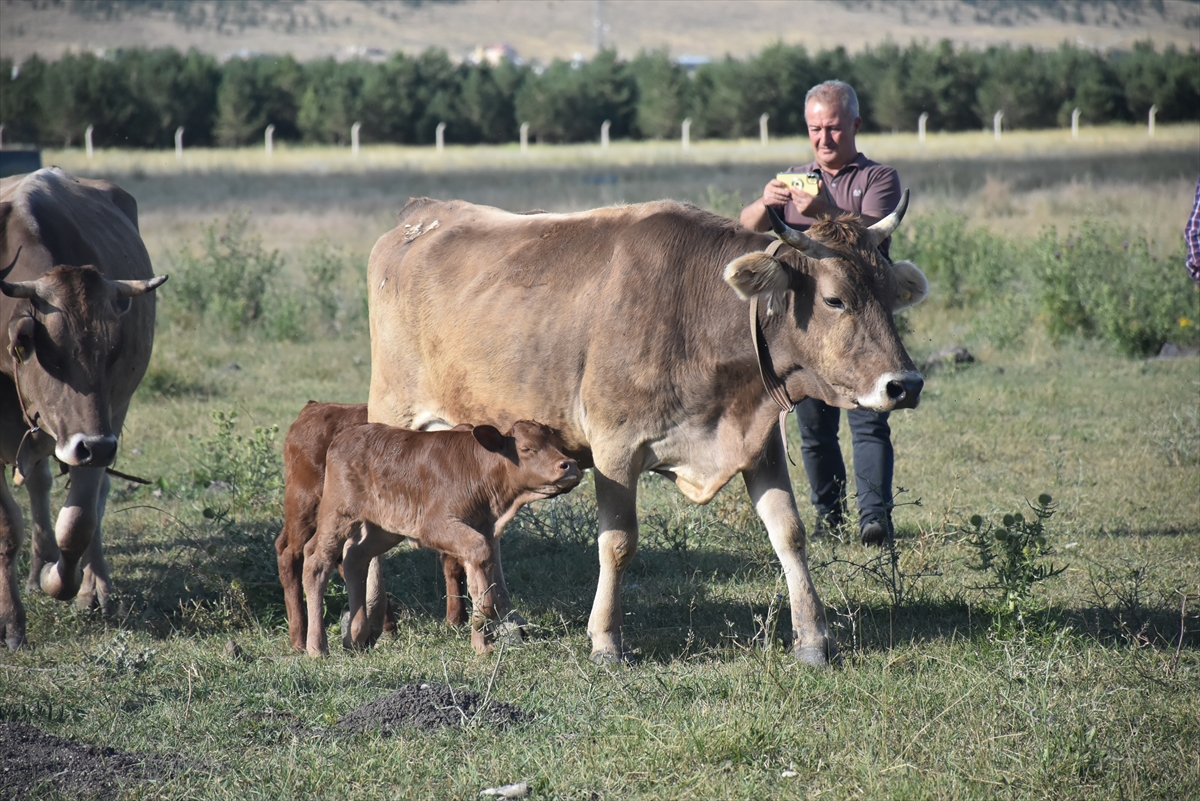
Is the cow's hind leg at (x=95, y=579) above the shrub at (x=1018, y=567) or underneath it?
underneath

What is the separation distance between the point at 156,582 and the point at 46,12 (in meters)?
93.5

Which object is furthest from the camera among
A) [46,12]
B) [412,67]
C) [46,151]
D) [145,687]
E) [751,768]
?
[46,12]

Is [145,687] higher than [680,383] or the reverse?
the reverse

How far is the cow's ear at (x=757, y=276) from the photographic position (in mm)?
4953

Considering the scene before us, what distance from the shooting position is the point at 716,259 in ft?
17.6

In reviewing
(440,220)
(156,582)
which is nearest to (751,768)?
(440,220)

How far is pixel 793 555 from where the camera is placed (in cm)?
539

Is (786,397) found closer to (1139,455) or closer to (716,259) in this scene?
(716,259)

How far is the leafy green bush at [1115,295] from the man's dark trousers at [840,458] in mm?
6654

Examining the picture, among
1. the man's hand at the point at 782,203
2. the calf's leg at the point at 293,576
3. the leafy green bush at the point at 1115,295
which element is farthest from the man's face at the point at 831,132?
the leafy green bush at the point at 1115,295

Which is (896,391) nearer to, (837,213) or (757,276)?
(757,276)

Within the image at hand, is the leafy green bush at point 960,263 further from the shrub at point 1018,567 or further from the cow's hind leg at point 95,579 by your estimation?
the cow's hind leg at point 95,579

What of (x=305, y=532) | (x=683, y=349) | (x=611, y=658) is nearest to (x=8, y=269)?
(x=305, y=532)

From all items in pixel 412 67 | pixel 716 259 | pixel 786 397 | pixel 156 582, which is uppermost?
pixel 412 67
